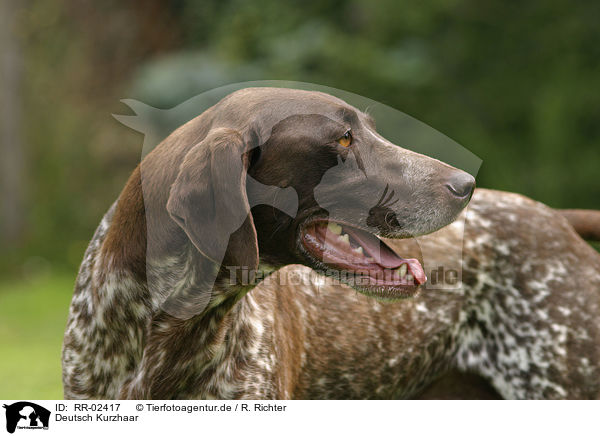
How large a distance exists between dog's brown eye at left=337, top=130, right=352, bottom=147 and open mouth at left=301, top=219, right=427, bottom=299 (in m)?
0.28

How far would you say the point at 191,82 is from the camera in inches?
333

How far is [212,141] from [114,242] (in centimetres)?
54

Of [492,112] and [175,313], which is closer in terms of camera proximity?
[175,313]

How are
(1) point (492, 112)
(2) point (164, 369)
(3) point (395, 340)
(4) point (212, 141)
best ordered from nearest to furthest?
1. (4) point (212, 141)
2. (2) point (164, 369)
3. (3) point (395, 340)
4. (1) point (492, 112)

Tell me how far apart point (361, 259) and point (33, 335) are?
5346 mm

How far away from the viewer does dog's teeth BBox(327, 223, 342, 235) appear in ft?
9.65

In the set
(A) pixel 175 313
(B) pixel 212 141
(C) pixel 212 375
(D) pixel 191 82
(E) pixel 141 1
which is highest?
(E) pixel 141 1

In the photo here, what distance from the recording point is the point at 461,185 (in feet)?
9.18

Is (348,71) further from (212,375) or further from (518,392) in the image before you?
(212,375)

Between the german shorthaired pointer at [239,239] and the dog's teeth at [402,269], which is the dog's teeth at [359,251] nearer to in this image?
the german shorthaired pointer at [239,239]

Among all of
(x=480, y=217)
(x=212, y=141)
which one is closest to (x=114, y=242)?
(x=212, y=141)

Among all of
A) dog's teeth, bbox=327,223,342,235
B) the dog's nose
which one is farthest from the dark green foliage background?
the dog's nose
